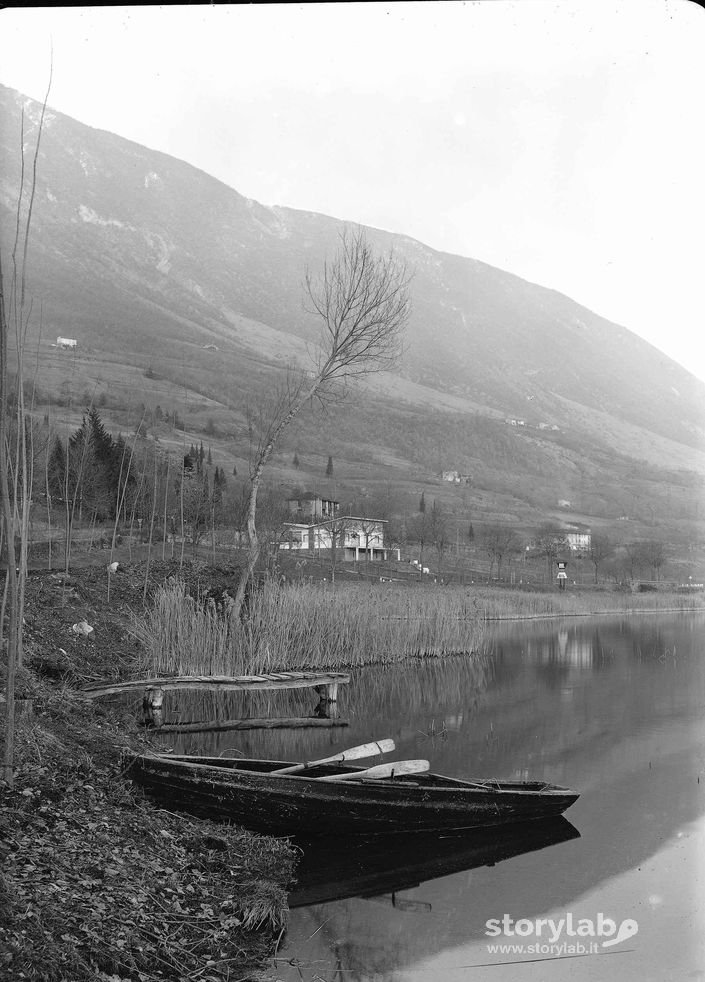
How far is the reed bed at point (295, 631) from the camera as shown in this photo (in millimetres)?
14938

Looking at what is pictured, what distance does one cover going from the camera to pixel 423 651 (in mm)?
21891

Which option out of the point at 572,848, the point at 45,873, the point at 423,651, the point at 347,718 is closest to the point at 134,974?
the point at 45,873

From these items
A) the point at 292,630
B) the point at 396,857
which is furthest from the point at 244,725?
the point at 396,857

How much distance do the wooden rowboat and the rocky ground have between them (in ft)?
0.67

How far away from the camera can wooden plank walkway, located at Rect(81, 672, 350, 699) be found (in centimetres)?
1224

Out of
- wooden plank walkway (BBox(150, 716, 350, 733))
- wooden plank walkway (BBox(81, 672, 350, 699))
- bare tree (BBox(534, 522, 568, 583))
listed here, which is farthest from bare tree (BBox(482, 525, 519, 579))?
wooden plank walkway (BBox(150, 716, 350, 733))

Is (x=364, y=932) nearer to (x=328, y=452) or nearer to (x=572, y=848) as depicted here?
(x=572, y=848)

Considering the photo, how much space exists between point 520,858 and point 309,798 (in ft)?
6.93

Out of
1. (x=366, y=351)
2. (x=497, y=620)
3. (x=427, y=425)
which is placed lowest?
(x=497, y=620)

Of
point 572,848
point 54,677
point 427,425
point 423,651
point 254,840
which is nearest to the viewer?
point 254,840

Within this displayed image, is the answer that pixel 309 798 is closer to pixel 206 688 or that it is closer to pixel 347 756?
pixel 347 756

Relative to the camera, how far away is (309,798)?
791cm

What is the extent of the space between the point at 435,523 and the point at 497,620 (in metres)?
38.4

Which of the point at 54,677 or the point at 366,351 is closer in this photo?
the point at 54,677
